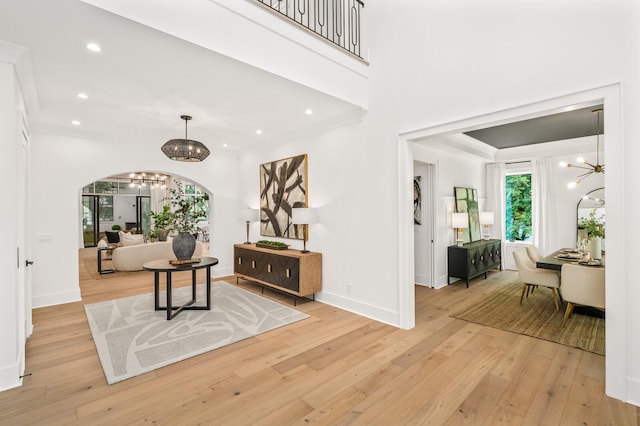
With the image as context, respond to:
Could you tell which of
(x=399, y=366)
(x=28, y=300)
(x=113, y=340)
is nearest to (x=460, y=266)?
(x=399, y=366)

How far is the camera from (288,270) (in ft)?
15.6

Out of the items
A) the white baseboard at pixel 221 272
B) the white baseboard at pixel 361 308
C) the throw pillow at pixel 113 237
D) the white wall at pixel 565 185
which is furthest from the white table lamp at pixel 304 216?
the throw pillow at pixel 113 237

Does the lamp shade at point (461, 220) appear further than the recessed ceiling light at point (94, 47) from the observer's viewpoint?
Yes

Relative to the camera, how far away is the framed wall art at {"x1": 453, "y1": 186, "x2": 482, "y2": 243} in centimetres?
632

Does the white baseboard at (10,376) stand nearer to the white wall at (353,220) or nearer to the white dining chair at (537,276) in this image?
the white wall at (353,220)

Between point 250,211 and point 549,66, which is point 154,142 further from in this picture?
point 549,66

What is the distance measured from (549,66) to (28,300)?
5.77 m

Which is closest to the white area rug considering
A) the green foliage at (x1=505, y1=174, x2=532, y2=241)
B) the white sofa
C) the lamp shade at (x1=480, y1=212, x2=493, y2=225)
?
the white sofa

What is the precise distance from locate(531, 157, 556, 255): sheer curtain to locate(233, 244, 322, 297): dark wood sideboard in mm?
5123

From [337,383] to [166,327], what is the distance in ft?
7.63

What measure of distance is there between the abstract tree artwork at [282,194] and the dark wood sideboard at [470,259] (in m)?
2.95

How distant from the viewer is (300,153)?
5.29 meters

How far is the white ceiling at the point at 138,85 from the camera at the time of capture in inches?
93.1

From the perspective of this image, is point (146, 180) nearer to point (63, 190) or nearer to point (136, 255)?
point (136, 255)
